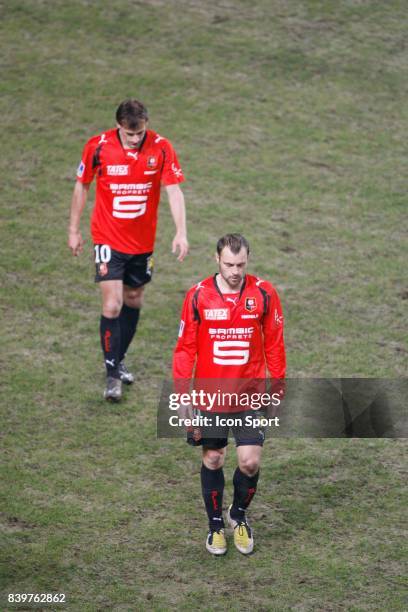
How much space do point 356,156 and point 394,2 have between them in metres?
4.77

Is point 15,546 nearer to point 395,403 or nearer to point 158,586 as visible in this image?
point 158,586

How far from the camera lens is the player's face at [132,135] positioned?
819 cm

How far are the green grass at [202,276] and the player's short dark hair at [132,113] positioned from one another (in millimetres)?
2352

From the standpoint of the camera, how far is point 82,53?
15.0m

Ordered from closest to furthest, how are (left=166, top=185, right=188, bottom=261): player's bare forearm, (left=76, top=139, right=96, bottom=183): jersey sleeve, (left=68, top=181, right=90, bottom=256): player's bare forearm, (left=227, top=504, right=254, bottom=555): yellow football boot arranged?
(left=227, top=504, right=254, bottom=555): yellow football boot < (left=166, top=185, right=188, bottom=261): player's bare forearm < (left=76, top=139, right=96, bottom=183): jersey sleeve < (left=68, top=181, right=90, bottom=256): player's bare forearm

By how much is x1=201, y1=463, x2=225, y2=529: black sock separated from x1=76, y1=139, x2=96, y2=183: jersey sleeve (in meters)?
2.89

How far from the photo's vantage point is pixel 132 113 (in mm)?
8086

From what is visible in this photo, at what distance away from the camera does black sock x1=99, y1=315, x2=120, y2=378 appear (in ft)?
28.5

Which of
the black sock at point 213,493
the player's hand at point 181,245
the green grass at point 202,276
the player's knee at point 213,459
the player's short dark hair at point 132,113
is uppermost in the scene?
the player's short dark hair at point 132,113

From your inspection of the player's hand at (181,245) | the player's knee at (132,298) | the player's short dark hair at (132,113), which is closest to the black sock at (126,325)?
the player's knee at (132,298)

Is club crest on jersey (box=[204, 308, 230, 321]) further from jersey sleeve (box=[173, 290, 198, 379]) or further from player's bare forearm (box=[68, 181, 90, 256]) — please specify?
player's bare forearm (box=[68, 181, 90, 256])

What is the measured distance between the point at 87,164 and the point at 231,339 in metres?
2.57

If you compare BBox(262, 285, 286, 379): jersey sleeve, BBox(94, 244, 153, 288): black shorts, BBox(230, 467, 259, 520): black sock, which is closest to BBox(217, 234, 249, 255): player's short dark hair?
BBox(262, 285, 286, 379): jersey sleeve

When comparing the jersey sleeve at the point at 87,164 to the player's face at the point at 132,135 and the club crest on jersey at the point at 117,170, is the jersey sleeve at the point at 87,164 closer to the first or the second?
the club crest on jersey at the point at 117,170
